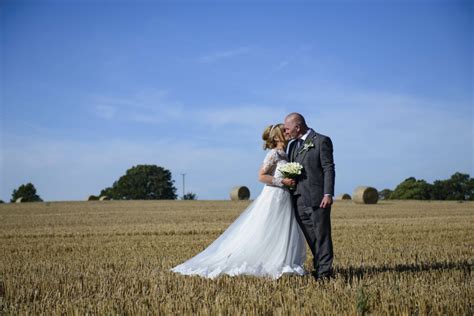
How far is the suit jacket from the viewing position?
694 centimetres

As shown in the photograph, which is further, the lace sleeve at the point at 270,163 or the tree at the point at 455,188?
the tree at the point at 455,188

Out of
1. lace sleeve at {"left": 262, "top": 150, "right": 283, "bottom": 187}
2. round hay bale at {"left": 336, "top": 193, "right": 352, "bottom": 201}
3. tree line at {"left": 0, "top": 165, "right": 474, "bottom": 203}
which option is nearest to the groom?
lace sleeve at {"left": 262, "top": 150, "right": 283, "bottom": 187}

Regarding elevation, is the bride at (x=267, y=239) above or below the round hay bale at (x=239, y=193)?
below

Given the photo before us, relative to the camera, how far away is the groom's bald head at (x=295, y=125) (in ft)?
24.0

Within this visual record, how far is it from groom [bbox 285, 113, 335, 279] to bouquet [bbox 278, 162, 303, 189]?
0.47 feet

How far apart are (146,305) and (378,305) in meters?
2.45

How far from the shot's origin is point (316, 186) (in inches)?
279

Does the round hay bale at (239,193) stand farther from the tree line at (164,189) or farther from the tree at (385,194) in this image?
the tree at (385,194)

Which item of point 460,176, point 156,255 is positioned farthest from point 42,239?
point 460,176

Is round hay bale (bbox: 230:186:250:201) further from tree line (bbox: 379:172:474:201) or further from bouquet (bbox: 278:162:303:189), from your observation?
bouquet (bbox: 278:162:303:189)

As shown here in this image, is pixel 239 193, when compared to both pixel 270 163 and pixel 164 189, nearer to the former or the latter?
pixel 270 163

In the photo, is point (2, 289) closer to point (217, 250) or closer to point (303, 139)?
point (217, 250)

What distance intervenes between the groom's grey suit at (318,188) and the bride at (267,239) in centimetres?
27

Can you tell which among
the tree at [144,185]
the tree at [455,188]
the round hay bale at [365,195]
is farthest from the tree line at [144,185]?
the round hay bale at [365,195]
